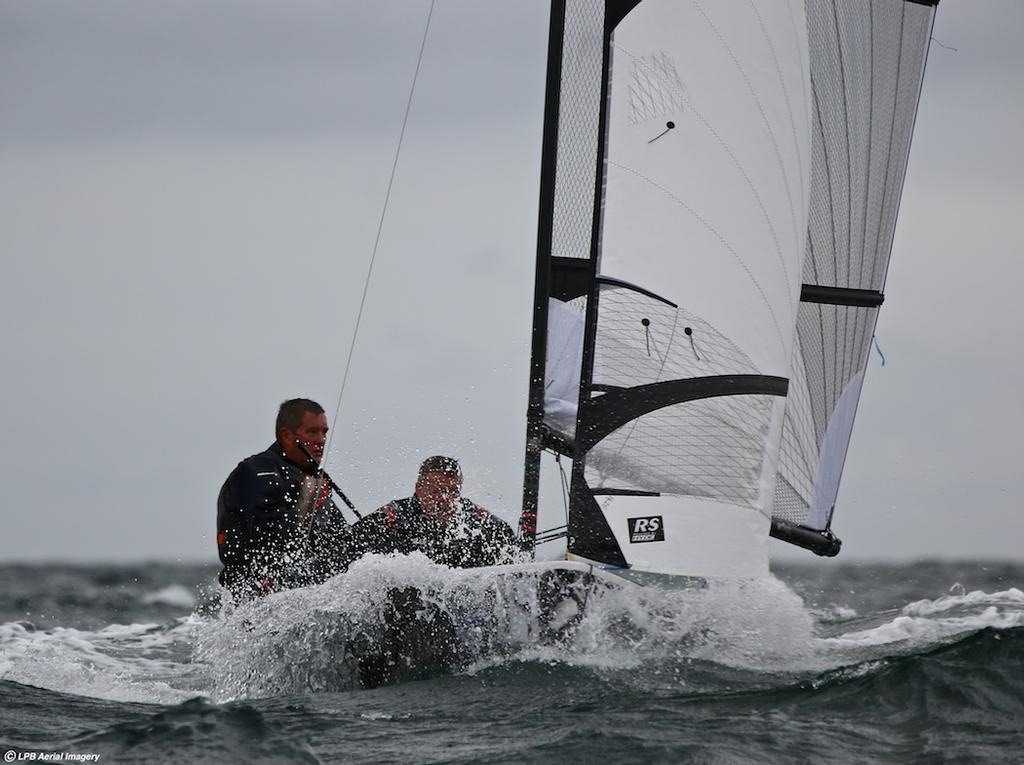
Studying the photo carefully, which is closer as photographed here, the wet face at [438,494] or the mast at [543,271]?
the wet face at [438,494]

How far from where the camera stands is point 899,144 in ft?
22.6

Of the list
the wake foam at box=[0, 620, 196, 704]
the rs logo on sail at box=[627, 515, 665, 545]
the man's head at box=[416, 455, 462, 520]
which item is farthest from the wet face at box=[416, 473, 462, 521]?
the wake foam at box=[0, 620, 196, 704]

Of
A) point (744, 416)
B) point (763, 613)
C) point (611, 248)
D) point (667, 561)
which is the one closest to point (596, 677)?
point (667, 561)

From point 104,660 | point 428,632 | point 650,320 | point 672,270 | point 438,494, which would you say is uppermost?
point 672,270

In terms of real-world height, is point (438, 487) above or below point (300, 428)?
below

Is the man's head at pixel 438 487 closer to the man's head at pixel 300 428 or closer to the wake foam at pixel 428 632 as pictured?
the wake foam at pixel 428 632

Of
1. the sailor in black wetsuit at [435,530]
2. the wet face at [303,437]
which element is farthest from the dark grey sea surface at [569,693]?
the wet face at [303,437]

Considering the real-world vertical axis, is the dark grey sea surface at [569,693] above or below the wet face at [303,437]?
below

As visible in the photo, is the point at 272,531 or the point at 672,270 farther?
the point at 672,270

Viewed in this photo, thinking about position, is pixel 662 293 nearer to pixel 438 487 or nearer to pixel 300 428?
pixel 438 487

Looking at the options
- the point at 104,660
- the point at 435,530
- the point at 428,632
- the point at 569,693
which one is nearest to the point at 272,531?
the point at 435,530

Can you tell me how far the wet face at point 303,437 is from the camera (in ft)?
18.9

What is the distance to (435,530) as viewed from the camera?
217 inches

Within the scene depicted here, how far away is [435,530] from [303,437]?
734 millimetres
